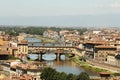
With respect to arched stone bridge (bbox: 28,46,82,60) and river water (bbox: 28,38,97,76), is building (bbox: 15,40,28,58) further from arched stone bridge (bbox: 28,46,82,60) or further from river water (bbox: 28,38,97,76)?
river water (bbox: 28,38,97,76)

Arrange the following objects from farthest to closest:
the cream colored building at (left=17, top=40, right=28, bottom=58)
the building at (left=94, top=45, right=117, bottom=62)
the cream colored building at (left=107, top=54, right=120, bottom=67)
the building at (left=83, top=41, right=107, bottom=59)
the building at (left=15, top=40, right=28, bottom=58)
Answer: the building at (left=83, top=41, right=107, bottom=59), the cream colored building at (left=17, top=40, right=28, bottom=58), the building at (left=15, top=40, right=28, bottom=58), the building at (left=94, top=45, right=117, bottom=62), the cream colored building at (left=107, top=54, right=120, bottom=67)

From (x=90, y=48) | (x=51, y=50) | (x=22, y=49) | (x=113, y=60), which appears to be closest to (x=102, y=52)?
(x=113, y=60)

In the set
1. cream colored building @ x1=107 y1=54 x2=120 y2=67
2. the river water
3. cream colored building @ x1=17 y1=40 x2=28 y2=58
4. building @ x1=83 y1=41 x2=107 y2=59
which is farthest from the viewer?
building @ x1=83 y1=41 x2=107 y2=59

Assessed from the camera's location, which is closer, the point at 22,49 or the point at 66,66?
the point at 66,66

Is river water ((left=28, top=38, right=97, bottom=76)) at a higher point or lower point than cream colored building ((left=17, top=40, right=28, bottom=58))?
lower

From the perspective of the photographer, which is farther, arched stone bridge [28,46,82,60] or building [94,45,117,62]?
arched stone bridge [28,46,82,60]

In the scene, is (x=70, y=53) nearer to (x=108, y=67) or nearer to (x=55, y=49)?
(x=55, y=49)

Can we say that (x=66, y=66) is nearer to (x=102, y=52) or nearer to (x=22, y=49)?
(x=102, y=52)

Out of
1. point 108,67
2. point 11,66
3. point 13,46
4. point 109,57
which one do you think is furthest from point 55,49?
point 11,66

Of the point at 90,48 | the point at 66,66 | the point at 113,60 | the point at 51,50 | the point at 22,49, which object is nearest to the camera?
the point at 66,66

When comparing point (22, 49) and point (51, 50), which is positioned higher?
point (22, 49)

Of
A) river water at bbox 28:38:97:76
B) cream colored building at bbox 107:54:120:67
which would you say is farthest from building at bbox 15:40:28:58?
cream colored building at bbox 107:54:120:67

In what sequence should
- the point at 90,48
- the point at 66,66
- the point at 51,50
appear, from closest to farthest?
the point at 66,66, the point at 90,48, the point at 51,50
